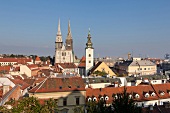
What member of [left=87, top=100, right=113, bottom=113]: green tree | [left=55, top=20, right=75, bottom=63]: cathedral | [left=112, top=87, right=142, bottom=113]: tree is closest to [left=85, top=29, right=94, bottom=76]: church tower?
[left=55, top=20, right=75, bottom=63]: cathedral

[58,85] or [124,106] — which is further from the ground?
[58,85]

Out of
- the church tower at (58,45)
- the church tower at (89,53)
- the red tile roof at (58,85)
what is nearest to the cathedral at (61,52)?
the church tower at (58,45)

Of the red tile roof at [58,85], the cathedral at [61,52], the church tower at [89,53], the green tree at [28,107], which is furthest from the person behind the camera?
the cathedral at [61,52]

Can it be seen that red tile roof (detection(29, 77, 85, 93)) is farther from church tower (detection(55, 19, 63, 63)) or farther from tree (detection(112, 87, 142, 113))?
church tower (detection(55, 19, 63, 63))

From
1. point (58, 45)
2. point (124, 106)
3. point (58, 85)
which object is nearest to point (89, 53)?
point (58, 45)

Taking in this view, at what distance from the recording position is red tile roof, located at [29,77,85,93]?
40.0 m

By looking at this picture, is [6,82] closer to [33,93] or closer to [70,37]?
[33,93]

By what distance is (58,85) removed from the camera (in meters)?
41.2

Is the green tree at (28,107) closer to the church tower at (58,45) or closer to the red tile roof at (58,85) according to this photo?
the red tile roof at (58,85)

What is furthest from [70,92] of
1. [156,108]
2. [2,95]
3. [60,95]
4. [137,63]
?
[137,63]

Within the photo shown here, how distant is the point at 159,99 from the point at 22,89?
2428 cm

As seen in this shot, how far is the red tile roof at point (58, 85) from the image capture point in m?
40.0

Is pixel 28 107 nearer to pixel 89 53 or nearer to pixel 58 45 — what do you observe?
pixel 89 53

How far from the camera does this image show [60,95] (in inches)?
1592
